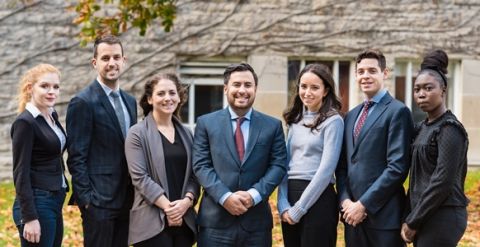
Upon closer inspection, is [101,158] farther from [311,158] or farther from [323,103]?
[323,103]

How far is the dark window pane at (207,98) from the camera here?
1280 centimetres

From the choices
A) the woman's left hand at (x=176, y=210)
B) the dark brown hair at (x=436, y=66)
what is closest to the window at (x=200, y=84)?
the woman's left hand at (x=176, y=210)

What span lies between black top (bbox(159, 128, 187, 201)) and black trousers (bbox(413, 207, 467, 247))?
1619 mm

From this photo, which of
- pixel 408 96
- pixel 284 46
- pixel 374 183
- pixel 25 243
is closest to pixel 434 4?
pixel 408 96

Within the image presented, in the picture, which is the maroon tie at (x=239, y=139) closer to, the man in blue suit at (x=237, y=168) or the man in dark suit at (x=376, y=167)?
the man in blue suit at (x=237, y=168)

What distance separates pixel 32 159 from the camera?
5.04 metres

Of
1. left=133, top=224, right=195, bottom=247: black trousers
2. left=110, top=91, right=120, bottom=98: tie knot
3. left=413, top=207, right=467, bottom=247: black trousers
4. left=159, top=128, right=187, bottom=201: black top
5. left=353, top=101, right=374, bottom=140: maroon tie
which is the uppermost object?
left=110, top=91, right=120, bottom=98: tie knot

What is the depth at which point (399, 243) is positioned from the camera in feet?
16.7

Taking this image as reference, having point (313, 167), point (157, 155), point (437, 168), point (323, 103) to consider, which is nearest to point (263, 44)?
point (323, 103)

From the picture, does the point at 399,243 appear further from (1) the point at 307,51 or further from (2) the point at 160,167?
(1) the point at 307,51

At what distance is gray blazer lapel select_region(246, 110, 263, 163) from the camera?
17.1 feet

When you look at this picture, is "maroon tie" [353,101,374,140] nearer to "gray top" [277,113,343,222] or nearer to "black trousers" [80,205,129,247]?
"gray top" [277,113,343,222]

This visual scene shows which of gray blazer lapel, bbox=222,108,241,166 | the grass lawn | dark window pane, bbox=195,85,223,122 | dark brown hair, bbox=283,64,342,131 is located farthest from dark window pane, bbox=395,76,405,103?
gray blazer lapel, bbox=222,108,241,166

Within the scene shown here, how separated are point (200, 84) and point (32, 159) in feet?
25.6
